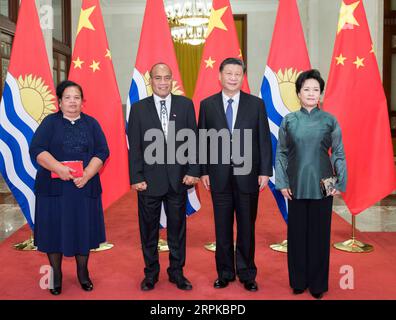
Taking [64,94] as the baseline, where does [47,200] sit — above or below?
below

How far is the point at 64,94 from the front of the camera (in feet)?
9.53

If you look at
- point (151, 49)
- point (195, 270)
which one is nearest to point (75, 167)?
point (195, 270)

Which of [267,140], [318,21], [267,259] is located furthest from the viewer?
[318,21]

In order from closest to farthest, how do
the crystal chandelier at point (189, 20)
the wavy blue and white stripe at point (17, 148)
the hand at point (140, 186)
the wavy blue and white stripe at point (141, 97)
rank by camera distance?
the hand at point (140, 186) < the wavy blue and white stripe at point (17, 148) < the wavy blue and white stripe at point (141, 97) < the crystal chandelier at point (189, 20)

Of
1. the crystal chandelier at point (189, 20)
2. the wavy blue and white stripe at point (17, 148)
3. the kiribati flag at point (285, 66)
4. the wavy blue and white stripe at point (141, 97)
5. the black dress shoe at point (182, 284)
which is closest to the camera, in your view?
the black dress shoe at point (182, 284)

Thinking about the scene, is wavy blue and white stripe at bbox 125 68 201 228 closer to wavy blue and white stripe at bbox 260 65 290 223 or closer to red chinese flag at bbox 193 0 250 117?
red chinese flag at bbox 193 0 250 117

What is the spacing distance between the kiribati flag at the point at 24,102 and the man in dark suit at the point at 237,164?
1.65m

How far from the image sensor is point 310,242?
2869 millimetres

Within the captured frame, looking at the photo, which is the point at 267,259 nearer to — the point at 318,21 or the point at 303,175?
the point at 303,175

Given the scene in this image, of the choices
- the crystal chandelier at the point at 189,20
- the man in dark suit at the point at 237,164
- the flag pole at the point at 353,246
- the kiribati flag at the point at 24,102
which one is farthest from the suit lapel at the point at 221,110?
the crystal chandelier at the point at 189,20

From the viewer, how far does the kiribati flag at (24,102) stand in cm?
387

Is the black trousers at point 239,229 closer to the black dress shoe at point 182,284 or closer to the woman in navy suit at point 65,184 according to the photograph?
the black dress shoe at point 182,284
